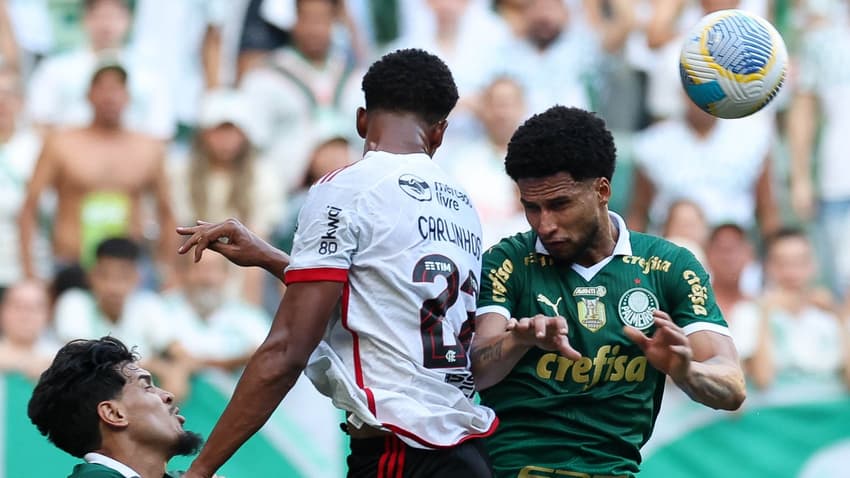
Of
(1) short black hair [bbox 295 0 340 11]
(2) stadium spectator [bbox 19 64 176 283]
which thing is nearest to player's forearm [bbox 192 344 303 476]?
(2) stadium spectator [bbox 19 64 176 283]

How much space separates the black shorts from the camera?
17.0 ft

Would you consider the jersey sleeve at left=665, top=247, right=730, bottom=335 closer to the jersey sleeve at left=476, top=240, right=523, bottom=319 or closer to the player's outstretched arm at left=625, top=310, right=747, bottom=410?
the player's outstretched arm at left=625, top=310, right=747, bottom=410

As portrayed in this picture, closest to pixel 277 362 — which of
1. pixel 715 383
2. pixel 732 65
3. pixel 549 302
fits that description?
pixel 549 302

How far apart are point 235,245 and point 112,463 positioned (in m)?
0.98

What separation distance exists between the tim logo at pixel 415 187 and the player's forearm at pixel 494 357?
60 centimetres

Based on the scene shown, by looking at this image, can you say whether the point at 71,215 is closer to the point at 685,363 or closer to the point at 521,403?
the point at 521,403

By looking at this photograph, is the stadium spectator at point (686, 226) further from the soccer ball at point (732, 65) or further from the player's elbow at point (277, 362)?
the player's elbow at point (277, 362)

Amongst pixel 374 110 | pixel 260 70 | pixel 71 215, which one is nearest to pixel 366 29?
pixel 260 70

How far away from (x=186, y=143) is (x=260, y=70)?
2.90 ft

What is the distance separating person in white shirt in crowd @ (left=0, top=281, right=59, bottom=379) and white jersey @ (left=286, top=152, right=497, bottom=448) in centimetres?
555

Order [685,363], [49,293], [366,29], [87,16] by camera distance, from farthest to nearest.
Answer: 1. [366,29]
2. [87,16]
3. [49,293]
4. [685,363]

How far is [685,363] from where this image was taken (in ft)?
16.4

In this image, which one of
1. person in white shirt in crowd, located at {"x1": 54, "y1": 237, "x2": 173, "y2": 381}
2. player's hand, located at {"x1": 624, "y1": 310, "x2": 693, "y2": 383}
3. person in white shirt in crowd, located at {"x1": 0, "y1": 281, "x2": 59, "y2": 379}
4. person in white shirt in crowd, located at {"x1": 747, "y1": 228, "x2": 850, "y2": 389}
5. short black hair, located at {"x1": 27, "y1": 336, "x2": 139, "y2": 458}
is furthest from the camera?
person in white shirt in crowd, located at {"x1": 747, "y1": 228, "x2": 850, "y2": 389}

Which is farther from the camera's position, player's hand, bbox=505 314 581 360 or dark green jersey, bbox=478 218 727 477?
dark green jersey, bbox=478 218 727 477
